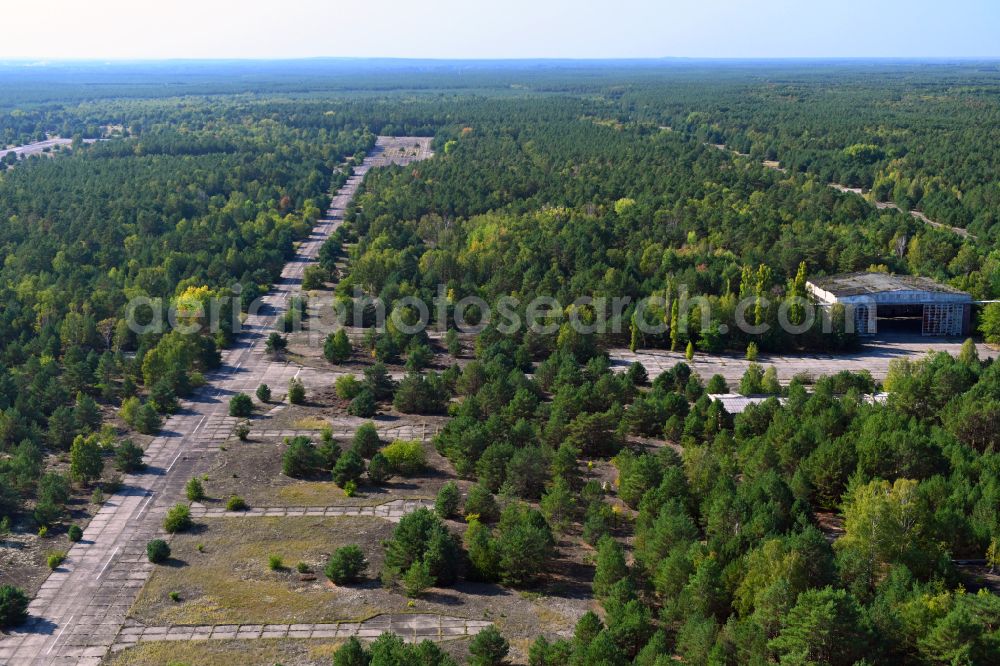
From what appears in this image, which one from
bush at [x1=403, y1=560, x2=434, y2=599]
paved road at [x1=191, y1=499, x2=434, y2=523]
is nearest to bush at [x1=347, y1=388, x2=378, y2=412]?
paved road at [x1=191, y1=499, x2=434, y2=523]

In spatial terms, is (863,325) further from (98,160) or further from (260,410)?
(98,160)

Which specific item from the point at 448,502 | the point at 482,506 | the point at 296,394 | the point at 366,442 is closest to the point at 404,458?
the point at 366,442

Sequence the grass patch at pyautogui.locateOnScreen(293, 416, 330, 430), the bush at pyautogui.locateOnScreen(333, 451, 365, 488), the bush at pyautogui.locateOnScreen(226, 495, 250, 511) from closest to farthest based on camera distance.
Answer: the bush at pyautogui.locateOnScreen(226, 495, 250, 511) → the bush at pyautogui.locateOnScreen(333, 451, 365, 488) → the grass patch at pyautogui.locateOnScreen(293, 416, 330, 430)

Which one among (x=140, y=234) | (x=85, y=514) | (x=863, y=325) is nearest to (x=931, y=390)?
(x=863, y=325)

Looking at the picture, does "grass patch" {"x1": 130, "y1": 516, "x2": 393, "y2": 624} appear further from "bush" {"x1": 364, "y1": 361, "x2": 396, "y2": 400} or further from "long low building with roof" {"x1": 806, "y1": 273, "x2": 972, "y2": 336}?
"long low building with roof" {"x1": 806, "y1": 273, "x2": 972, "y2": 336}

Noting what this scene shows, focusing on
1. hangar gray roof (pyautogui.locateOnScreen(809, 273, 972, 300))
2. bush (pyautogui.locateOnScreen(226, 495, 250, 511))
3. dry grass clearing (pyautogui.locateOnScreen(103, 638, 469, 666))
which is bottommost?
dry grass clearing (pyautogui.locateOnScreen(103, 638, 469, 666))
